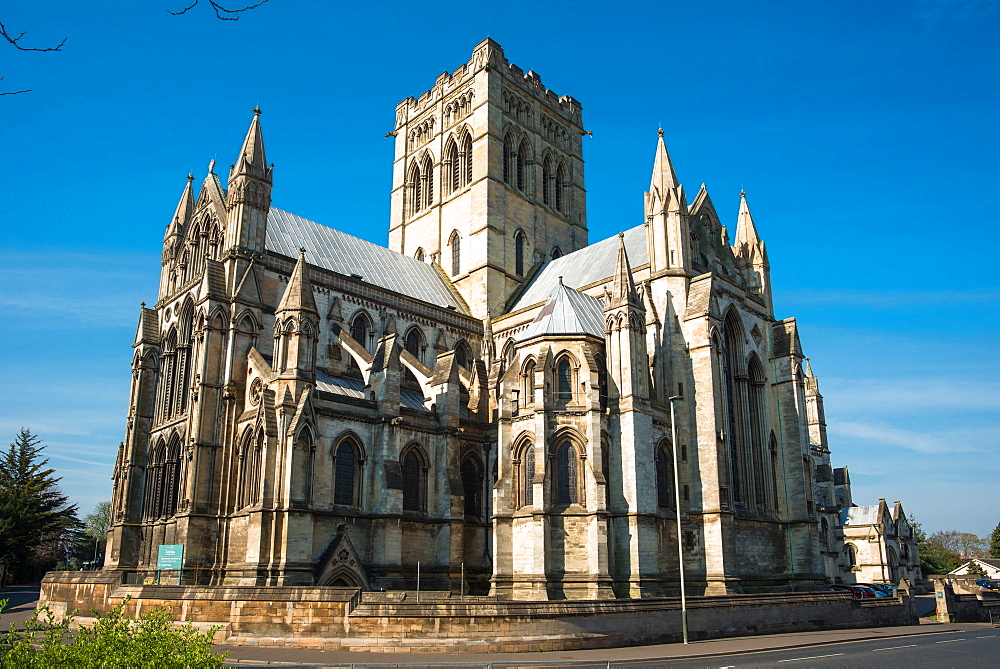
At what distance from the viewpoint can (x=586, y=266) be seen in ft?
158

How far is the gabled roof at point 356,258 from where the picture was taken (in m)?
42.8

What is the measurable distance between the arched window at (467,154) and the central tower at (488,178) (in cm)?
8

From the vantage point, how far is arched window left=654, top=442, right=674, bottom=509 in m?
35.1

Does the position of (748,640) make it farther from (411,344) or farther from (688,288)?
(411,344)

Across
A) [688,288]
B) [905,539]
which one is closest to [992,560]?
[905,539]

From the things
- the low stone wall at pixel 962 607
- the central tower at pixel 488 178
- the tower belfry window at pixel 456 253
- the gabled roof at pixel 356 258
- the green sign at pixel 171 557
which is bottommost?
the low stone wall at pixel 962 607

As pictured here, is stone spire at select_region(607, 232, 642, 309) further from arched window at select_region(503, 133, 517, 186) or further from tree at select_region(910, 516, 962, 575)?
tree at select_region(910, 516, 962, 575)

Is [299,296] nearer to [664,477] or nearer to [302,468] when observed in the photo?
[302,468]

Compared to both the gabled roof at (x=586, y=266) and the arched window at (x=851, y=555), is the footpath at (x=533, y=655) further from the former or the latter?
the arched window at (x=851, y=555)

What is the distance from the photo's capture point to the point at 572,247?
187ft

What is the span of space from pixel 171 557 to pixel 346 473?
7581 mm

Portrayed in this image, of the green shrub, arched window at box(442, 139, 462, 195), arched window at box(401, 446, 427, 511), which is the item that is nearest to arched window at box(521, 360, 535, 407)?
arched window at box(401, 446, 427, 511)

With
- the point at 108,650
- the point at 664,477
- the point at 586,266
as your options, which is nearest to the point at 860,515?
the point at 586,266

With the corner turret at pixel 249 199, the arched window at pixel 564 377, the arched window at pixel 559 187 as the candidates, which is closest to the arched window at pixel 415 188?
the arched window at pixel 559 187
